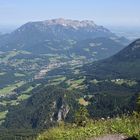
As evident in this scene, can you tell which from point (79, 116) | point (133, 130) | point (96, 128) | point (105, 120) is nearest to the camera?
point (133, 130)

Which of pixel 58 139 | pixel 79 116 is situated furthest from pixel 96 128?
pixel 79 116

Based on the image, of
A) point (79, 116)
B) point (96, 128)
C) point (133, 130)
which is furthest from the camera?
point (79, 116)

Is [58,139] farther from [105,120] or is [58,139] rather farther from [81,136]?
[105,120]

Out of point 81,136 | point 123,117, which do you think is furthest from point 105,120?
point 81,136

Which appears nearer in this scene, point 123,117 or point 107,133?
point 107,133

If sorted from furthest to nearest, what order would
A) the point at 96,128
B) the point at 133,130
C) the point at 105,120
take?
the point at 105,120 < the point at 96,128 < the point at 133,130

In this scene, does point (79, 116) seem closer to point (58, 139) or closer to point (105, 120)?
point (105, 120)
